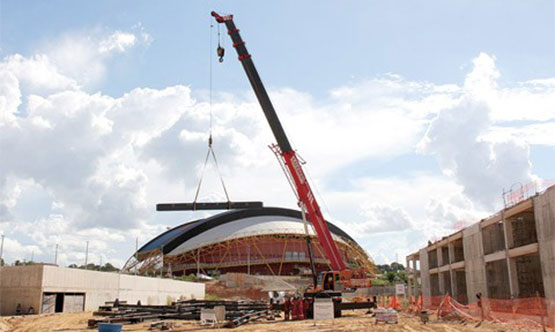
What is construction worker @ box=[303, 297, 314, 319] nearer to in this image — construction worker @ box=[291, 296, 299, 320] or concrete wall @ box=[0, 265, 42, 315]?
construction worker @ box=[291, 296, 299, 320]

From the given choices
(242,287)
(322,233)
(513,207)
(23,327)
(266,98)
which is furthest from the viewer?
(242,287)

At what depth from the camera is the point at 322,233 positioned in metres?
40.8

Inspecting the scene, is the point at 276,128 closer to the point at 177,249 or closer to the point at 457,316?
the point at 457,316

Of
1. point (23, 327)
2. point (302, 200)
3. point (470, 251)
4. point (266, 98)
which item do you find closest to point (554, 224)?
point (470, 251)

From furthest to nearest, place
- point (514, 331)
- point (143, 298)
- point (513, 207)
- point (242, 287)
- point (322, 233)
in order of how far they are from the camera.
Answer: point (242, 287), point (143, 298), point (322, 233), point (513, 207), point (514, 331)

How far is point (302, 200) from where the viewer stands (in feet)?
132

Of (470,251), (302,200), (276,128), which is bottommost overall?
(470,251)

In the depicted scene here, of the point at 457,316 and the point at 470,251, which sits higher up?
the point at 470,251

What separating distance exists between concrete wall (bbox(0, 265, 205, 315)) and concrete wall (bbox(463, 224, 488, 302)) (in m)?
31.5

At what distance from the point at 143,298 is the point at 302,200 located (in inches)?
947

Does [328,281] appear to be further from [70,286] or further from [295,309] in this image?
[70,286]

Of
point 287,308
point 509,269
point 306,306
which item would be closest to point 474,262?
point 509,269

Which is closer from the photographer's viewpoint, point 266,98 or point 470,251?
point 266,98

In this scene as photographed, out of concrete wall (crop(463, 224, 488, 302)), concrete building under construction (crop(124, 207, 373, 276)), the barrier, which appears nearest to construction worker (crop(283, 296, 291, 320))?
the barrier
